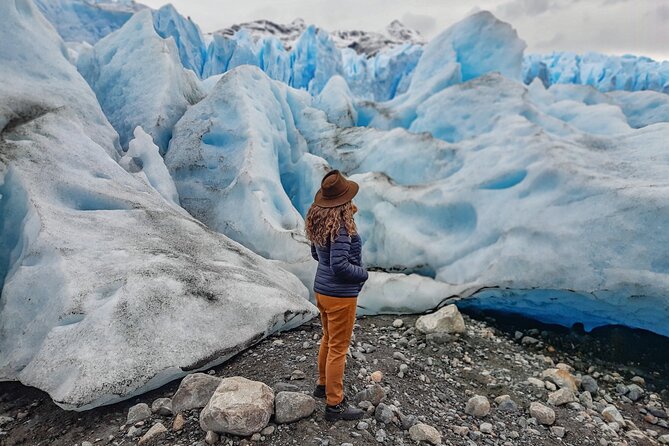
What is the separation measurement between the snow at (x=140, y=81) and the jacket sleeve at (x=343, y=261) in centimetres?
538

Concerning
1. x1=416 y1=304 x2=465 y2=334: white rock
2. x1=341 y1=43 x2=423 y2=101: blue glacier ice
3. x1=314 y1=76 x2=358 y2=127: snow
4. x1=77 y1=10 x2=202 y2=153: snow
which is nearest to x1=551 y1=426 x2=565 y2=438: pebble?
x1=416 y1=304 x2=465 y2=334: white rock

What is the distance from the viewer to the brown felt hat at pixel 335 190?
226cm

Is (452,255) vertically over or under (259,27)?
under

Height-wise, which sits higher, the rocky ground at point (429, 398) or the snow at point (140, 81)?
the snow at point (140, 81)

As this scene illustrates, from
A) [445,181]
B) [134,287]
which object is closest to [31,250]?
[134,287]

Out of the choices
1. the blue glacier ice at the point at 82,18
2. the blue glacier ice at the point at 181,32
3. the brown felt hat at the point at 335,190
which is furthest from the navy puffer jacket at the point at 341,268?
the blue glacier ice at the point at 82,18

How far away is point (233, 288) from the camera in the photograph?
343 cm

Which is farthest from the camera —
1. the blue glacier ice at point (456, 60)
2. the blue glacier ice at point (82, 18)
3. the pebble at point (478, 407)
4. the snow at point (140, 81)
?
the blue glacier ice at point (82, 18)

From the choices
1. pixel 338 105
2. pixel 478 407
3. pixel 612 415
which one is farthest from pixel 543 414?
pixel 338 105

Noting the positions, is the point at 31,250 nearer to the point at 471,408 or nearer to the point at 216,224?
the point at 216,224

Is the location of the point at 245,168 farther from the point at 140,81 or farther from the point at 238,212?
the point at 140,81

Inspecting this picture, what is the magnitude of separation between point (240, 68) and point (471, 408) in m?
6.77

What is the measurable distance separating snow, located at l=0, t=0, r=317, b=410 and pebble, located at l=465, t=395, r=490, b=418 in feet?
4.55

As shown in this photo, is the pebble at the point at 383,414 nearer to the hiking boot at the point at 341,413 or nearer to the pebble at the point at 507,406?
the hiking boot at the point at 341,413
